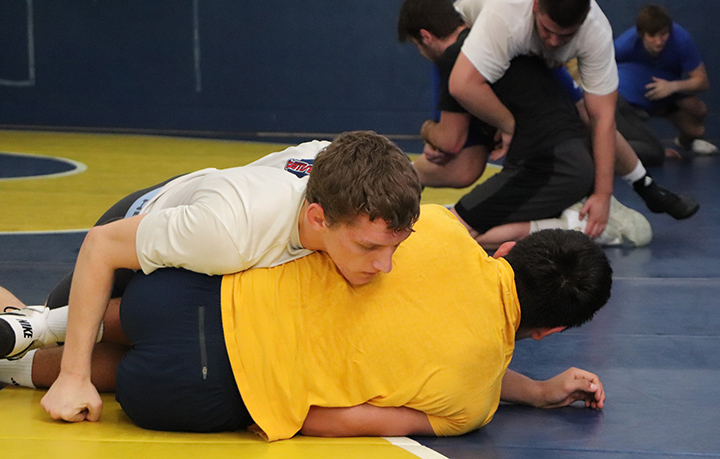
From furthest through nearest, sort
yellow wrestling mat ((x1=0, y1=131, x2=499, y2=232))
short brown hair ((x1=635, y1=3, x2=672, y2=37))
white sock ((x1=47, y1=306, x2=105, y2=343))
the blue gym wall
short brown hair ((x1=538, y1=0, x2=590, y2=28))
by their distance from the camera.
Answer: the blue gym wall → short brown hair ((x1=635, y1=3, x2=672, y2=37)) → yellow wrestling mat ((x1=0, y1=131, x2=499, y2=232)) → short brown hair ((x1=538, y1=0, x2=590, y2=28)) → white sock ((x1=47, y1=306, x2=105, y2=343))

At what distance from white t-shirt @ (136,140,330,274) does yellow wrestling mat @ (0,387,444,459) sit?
0.43m

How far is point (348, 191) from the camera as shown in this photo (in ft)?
6.75

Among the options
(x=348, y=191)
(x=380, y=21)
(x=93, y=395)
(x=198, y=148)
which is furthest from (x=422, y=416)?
(x=380, y=21)

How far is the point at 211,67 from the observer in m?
10.0

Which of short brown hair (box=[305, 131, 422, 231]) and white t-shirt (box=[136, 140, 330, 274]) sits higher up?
short brown hair (box=[305, 131, 422, 231])

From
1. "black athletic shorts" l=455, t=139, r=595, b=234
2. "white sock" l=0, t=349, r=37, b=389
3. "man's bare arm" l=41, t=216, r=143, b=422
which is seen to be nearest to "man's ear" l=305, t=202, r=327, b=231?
"man's bare arm" l=41, t=216, r=143, b=422

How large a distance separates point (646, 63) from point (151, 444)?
22.4ft

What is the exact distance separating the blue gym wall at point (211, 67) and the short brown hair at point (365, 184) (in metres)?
7.71

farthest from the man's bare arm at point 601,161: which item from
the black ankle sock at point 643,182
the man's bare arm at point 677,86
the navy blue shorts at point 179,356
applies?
the man's bare arm at point 677,86

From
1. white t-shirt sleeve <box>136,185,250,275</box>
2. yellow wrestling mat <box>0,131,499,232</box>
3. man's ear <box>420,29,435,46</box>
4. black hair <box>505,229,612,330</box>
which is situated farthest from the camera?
yellow wrestling mat <box>0,131,499,232</box>

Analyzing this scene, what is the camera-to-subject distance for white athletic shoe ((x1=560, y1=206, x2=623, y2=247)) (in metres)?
4.47

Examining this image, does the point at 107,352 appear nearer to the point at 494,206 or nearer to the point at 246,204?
the point at 246,204

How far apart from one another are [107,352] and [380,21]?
7.65 metres

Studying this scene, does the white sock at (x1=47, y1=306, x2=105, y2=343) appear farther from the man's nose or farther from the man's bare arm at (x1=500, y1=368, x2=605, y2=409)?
the man's bare arm at (x1=500, y1=368, x2=605, y2=409)
